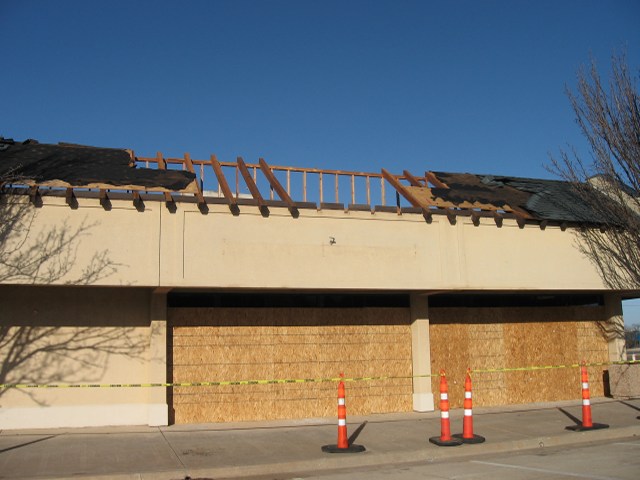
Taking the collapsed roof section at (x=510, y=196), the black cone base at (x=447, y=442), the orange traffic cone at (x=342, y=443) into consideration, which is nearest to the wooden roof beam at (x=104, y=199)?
the orange traffic cone at (x=342, y=443)

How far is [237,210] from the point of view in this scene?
1486cm

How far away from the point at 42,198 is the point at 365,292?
7348 millimetres

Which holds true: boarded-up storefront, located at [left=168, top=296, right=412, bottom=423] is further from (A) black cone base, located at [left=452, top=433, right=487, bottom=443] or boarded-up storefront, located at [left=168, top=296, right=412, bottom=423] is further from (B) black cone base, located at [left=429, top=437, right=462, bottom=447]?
(B) black cone base, located at [left=429, top=437, right=462, bottom=447]

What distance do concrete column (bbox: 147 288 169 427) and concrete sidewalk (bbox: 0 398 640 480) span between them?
35 cm

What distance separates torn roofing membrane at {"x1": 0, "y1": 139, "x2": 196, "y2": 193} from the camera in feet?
46.9

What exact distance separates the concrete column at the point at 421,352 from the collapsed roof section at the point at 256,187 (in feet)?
7.59

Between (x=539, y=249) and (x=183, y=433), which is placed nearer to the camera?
(x=183, y=433)

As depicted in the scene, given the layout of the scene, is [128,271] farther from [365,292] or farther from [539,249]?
[539,249]

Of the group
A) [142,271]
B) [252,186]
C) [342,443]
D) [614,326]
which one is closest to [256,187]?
[252,186]

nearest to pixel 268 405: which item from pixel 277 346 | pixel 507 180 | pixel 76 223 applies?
pixel 277 346

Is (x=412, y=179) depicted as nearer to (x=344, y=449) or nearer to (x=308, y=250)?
(x=308, y=250)

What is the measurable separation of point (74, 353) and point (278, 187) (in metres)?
5.69

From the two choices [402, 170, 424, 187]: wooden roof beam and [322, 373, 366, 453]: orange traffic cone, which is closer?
[322, 373, 366, 453]: orange traffic cone

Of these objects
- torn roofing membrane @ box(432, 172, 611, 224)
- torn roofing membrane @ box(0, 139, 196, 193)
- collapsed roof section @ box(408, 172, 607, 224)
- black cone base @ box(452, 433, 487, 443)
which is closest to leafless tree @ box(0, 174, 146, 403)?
torn roofing membrane @ box(0, 139, 196, 193)
